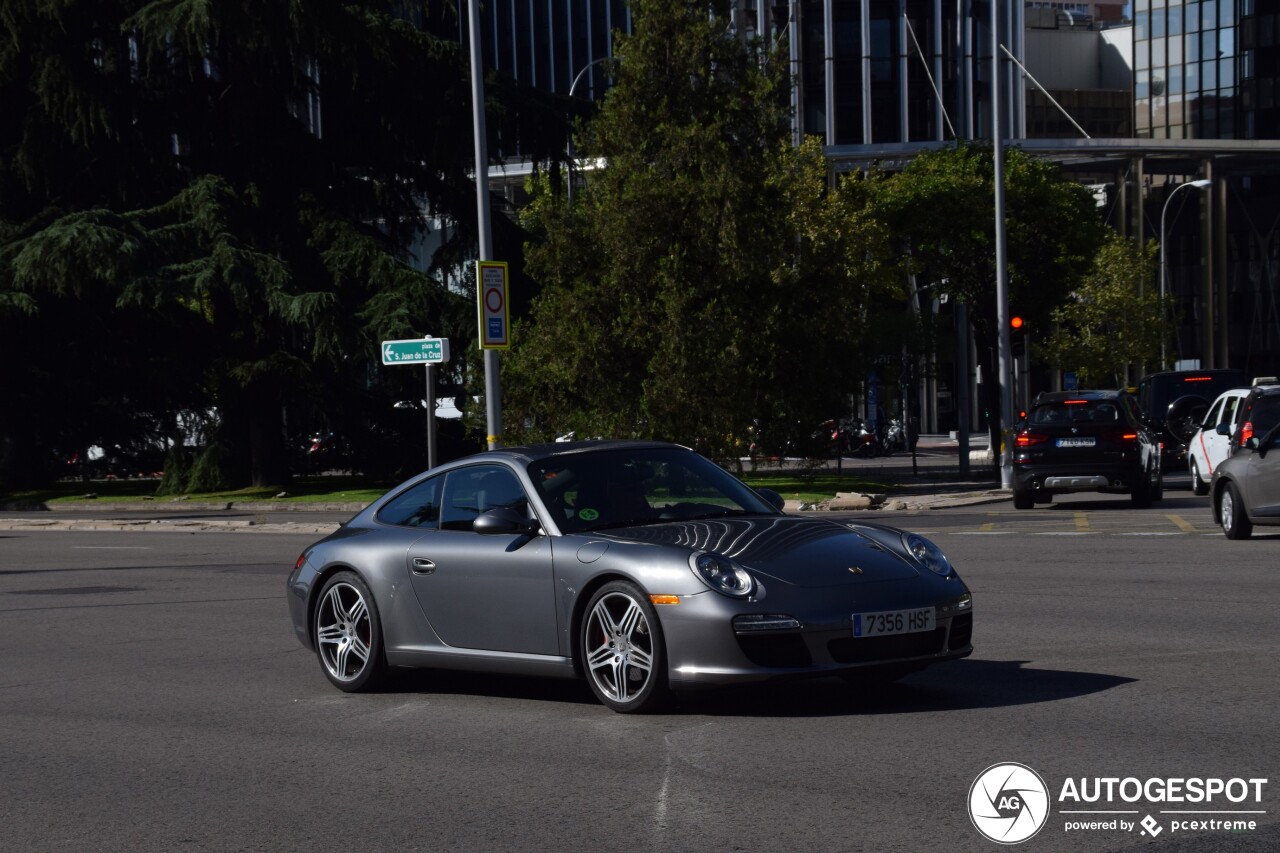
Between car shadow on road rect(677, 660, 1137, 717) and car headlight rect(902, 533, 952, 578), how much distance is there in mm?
630

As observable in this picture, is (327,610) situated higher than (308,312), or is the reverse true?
(308,312)

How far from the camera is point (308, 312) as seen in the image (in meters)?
35.7

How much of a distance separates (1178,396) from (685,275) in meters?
14.6

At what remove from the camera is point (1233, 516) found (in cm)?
1805

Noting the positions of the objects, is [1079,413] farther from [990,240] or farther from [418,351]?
[990,240]

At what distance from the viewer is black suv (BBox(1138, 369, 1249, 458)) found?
39.8 meters

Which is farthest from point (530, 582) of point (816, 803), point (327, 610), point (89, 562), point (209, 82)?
point (209, 82)

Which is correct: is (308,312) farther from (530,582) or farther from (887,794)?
(887,794)

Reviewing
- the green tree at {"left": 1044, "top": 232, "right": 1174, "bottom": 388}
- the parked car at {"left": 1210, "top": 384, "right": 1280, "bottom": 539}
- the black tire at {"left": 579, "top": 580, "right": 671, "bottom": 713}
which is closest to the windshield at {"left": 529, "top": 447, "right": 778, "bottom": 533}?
the black tire at {"left": 579, "top": 580, "right": 671, "bottom": 713}

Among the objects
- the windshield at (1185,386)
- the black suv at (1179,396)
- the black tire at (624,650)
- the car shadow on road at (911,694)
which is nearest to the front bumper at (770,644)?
the black tire at (624,650)

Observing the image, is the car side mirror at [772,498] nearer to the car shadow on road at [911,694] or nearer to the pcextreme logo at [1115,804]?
the car shadow on road at [911,694]

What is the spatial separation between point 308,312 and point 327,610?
2621cm

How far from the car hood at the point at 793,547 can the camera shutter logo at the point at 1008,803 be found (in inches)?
63.0

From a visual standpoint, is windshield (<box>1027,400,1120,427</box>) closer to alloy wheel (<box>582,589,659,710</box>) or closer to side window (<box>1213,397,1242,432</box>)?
side window (<box>1213,397,1242,432</box>)
